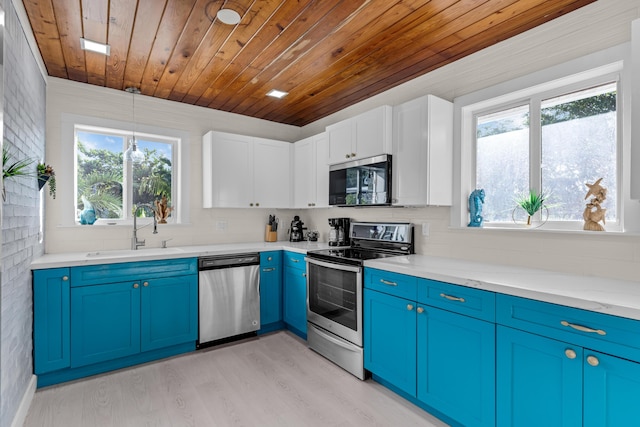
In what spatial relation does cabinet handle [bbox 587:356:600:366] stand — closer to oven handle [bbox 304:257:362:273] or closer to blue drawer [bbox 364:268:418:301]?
blue drawer [bbox 364:268:418:301]

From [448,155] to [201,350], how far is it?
278cm

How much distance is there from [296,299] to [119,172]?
219 centimetres

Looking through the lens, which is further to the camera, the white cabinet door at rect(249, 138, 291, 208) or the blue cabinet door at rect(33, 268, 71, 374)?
the white cabinet door at rect(249, 138, 291, 208)

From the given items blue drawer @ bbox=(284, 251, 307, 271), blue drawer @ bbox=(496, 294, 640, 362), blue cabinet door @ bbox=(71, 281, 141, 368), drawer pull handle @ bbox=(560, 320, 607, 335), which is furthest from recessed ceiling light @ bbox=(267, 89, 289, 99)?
drawer pull handle @ bbox=(560, 320, 607, 335)

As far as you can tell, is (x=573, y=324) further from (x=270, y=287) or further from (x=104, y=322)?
(x=104, y=322)

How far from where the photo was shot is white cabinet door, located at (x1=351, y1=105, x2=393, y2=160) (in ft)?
9.29

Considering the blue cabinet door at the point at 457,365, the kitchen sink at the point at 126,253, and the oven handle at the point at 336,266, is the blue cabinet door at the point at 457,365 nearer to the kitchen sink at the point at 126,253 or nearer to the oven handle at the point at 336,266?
the oven handle at the point at 336,266

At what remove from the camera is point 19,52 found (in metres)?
2.04

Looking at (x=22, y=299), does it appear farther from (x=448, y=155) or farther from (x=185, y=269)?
(x=448, y=155)

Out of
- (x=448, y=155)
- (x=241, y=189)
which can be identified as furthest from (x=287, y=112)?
(x=448, y=155)

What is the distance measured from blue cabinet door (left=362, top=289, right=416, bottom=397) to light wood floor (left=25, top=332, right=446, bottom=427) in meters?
0.16

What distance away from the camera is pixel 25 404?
220cm

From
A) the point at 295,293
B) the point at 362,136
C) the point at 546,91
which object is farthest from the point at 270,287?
the point at 546,91

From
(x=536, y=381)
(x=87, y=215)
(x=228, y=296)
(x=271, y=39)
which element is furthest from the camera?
(x=228, y=296)
